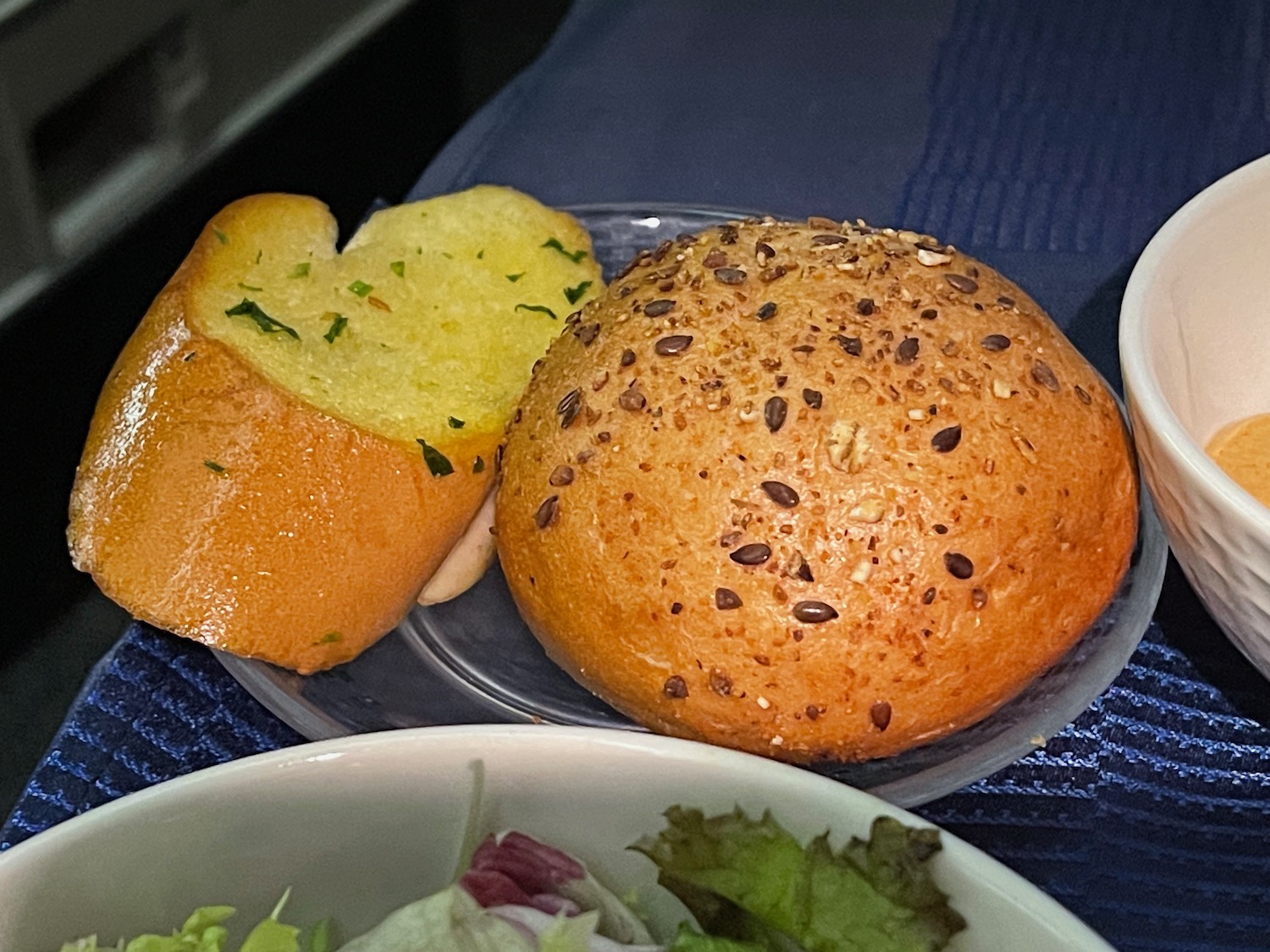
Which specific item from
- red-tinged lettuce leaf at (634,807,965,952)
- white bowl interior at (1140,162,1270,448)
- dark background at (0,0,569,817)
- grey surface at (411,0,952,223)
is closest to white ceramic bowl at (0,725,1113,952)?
red-tinged lettuce leaf at (634,807,965,952)

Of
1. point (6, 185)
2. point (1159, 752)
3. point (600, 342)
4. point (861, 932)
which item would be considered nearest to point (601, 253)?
point (600, 342)

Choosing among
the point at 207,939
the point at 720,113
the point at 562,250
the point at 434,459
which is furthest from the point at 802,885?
the point at 720,113

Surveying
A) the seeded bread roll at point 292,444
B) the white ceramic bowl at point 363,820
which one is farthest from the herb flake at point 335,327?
the white ceramic bowl at point 363,820

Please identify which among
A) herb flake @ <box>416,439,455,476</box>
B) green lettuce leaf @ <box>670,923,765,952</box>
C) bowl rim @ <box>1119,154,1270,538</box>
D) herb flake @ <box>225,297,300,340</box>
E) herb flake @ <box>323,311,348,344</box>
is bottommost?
green lettuce leaf @ <box>670,923,765,952</box>

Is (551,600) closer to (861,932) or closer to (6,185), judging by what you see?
(861,932)

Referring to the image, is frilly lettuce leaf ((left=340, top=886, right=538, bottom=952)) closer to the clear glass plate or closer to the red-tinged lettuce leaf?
the red-tinged lettuce leaf
